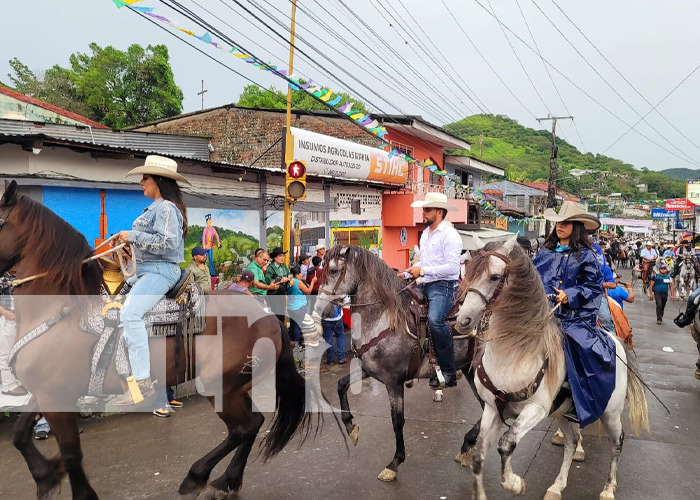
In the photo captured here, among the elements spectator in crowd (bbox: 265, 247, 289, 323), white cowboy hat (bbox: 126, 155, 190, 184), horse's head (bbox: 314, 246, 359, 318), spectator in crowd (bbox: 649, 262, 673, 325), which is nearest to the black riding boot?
spectator in crowd (bbox: 649, 262, 673, 325)

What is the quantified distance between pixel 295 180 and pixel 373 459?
5.66 metres

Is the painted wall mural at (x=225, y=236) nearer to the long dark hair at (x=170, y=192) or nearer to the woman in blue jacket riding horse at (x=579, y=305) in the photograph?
the long dark hair at (x=170, y=192)

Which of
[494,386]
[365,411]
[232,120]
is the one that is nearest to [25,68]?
[232,120]

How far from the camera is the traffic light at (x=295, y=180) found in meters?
9.28

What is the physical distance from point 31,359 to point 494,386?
3319 mm

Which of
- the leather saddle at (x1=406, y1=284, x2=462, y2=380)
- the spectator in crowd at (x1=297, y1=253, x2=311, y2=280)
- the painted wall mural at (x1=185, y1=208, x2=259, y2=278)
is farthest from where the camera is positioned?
the spectator in crowd at (x1=297, y1=253, x2=311, y2=280)

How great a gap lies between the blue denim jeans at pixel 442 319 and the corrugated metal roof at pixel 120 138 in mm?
6348

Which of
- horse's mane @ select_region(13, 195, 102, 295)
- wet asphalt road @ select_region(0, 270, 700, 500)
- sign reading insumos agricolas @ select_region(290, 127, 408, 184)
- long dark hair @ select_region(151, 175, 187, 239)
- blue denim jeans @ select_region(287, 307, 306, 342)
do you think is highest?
sign reading insumos agricolas @ select_region(290, 127, 408, 184)

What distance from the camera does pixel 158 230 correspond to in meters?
3.90

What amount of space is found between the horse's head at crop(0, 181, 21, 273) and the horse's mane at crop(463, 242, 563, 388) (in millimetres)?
3222

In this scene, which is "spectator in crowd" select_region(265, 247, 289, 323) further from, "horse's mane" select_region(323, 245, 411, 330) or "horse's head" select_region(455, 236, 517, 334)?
"horse's head" select_region(455, 236, 517, 334)

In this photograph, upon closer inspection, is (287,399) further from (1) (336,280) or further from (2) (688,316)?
(2) (688,316)

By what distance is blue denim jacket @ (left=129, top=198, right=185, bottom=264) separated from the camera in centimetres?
386

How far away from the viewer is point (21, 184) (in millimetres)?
7250
